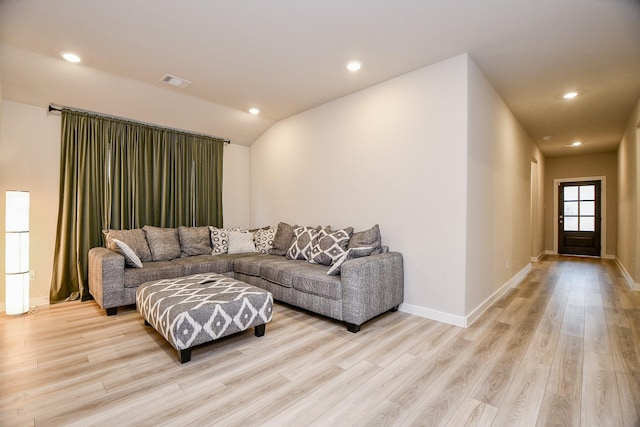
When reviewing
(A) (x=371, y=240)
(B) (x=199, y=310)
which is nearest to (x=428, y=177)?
(A) (x=371, y=240)

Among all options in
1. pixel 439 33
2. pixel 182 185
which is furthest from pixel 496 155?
pixel 182 185

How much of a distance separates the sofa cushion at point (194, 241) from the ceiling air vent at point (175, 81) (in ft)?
6.29

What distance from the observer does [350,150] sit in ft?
12.7

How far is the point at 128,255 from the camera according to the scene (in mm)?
3338

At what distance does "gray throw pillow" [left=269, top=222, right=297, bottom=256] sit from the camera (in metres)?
4.22

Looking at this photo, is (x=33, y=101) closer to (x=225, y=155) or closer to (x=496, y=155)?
(x=225, y=155)

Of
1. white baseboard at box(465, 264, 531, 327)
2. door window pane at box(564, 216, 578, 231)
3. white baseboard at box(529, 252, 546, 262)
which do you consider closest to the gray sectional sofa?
white baseboard at box(465, 264, 531, 327)

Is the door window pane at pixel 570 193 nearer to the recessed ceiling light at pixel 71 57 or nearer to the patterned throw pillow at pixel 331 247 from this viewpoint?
the patterned throw pillow at pixel 331 247

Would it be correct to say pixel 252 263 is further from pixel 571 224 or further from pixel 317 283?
pixel 571 224

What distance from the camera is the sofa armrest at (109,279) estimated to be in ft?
10.2

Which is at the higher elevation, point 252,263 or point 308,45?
point 308,45

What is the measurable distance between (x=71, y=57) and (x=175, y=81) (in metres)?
0.94

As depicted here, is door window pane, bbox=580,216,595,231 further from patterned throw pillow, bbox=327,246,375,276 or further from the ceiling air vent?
the ceiling air vent

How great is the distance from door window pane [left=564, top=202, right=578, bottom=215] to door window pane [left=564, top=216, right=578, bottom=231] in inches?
5.4
